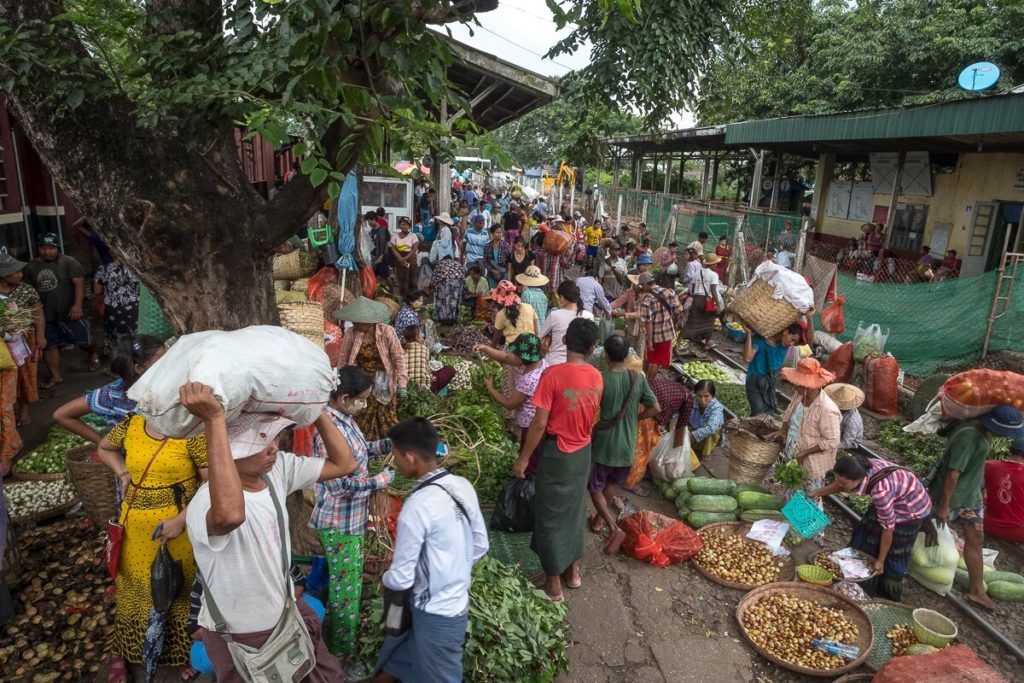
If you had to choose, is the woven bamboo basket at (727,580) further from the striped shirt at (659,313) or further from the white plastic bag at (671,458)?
the striped shirt at (659,313)

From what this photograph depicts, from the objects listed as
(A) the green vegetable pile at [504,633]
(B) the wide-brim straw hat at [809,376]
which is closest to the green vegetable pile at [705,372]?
(B) the wide-brim straw hat at [809,376]

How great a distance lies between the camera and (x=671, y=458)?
19.7 ft

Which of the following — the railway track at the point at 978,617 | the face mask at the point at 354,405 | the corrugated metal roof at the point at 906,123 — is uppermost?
the corrugated metal roof at the point at 906,123

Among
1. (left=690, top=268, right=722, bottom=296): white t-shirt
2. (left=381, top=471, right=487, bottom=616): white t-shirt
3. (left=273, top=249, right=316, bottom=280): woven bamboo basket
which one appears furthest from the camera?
(left=690, top=268, right=722, bottom=296): white t-shirt

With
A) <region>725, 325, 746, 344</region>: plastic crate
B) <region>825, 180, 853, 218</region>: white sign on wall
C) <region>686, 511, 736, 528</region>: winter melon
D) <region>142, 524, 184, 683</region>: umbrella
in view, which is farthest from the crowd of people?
<region>825, 180, 853, 218</region>: white sign on wall

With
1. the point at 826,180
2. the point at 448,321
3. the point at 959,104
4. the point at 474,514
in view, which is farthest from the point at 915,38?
the point at 474,514

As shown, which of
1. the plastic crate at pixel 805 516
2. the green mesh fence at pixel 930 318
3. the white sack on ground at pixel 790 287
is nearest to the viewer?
the plastic crate at pixel 805 516

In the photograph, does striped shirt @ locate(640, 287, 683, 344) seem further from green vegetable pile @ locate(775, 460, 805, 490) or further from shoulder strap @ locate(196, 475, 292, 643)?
shoulder strap @ locate(196, 475, 292, 643)

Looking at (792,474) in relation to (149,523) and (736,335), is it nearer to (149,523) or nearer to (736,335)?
(149,523)

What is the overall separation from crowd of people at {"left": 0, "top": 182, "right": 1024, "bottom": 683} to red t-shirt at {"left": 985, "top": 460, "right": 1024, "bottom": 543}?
0.27 meters

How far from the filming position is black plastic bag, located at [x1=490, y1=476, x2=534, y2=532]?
476 centimetres

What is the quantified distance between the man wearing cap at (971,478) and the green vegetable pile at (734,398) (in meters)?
2.95

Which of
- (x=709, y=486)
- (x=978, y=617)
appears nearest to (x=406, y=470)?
(x=709, y=486)

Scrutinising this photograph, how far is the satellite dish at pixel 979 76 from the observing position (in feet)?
37.8
